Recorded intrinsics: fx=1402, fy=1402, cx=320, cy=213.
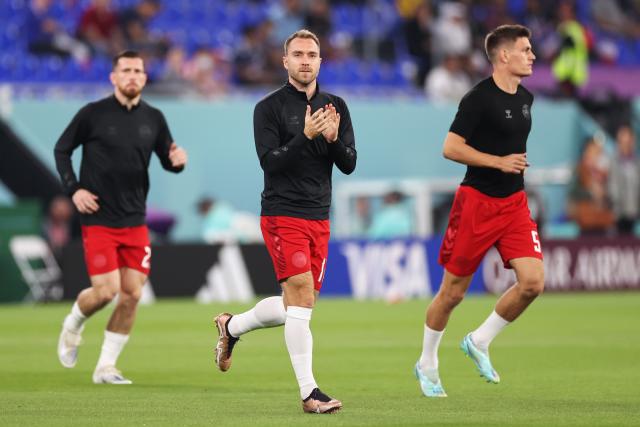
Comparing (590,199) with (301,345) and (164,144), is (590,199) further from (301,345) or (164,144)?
(301,345)

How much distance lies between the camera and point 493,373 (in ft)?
33.5

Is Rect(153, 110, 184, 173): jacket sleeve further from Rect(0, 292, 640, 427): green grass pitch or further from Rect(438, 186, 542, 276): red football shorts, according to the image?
Rect(438, 186, 542, 276): red football shorts

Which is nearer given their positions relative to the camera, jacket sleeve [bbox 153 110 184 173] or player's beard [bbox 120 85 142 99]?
player's beard [bbox 120 85 142 99]

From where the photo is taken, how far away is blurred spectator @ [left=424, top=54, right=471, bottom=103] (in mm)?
27328

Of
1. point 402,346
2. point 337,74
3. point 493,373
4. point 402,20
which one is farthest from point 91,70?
point 493,373

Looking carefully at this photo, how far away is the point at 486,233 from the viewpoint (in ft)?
33.9

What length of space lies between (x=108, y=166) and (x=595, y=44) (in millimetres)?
21075

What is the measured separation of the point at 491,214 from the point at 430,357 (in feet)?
3.76

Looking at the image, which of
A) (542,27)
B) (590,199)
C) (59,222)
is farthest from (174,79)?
(542,27)

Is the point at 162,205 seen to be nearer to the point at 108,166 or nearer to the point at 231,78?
the point at 231,78

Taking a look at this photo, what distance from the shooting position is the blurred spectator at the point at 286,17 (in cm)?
2812

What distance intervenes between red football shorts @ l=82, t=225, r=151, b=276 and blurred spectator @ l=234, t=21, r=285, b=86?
47.4ft

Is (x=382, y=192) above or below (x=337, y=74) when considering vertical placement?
below

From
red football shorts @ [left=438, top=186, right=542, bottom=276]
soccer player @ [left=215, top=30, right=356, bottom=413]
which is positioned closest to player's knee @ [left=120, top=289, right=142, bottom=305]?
soccer player @ [left=215, top=30, right=356, bottom=413]
